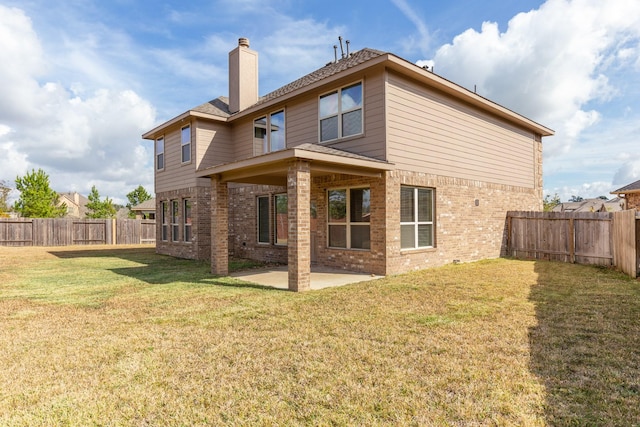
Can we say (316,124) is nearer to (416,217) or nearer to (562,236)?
(416,217)

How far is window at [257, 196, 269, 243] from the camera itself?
1280 centimetres

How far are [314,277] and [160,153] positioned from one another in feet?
37.3

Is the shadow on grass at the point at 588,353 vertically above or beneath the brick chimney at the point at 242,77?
beneath

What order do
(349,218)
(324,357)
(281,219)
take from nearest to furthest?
(324,357) → (349,218) → (281,219)

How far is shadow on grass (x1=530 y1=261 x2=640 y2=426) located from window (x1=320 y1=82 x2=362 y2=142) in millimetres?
5828

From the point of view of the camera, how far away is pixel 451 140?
36.0ft

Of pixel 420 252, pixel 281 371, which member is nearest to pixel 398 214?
pixel 420 252

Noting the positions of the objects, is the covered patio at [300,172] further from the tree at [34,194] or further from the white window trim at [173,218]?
the tree at [34,194]

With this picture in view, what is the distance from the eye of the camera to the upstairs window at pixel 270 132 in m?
12.0

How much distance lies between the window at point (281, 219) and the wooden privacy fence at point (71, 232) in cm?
1555

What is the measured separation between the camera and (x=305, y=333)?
4.54 metres

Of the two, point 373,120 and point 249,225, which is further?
point 249,225

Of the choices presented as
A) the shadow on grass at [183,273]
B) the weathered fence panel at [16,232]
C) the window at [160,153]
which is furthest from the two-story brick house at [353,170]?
the weathered fence panel at [16,232]

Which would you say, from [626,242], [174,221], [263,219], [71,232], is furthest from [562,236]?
[71,232]
